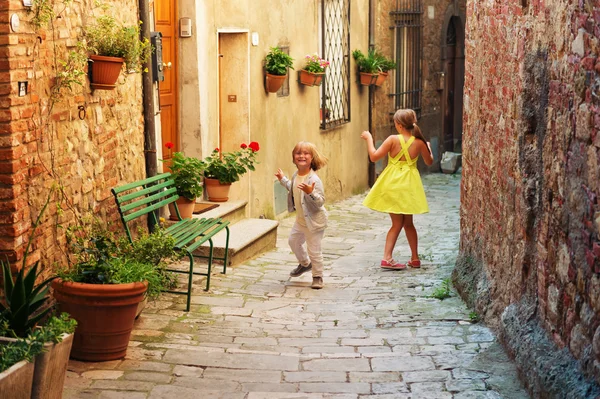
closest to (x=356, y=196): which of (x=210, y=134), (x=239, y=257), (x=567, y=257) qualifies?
(x=210, y=134)

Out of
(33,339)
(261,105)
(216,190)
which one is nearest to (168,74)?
(216,190)

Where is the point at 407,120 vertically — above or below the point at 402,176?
above

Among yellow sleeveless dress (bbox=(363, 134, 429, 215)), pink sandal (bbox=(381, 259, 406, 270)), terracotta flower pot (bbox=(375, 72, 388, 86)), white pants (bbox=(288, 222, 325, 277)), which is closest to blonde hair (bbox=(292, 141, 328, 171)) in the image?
white pants (bbox=(288, 222, 325, 277))

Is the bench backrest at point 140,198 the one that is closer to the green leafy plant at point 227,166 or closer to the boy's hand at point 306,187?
the green leafy plant at point 227,166

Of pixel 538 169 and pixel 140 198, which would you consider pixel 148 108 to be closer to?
pixel 140 198

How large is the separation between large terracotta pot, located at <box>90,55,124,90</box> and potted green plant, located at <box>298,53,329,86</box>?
600cm

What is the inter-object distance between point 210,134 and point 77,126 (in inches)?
145

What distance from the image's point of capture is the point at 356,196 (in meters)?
15.5

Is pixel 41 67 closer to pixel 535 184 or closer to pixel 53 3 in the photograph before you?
pixel 53 3

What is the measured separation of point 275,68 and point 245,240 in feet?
9.81

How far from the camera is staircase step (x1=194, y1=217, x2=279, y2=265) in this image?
8766 millimetres

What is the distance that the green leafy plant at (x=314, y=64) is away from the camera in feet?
41.9

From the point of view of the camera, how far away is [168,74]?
9750 millimetres

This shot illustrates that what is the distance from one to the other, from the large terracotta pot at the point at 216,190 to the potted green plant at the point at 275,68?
76.5 inches
